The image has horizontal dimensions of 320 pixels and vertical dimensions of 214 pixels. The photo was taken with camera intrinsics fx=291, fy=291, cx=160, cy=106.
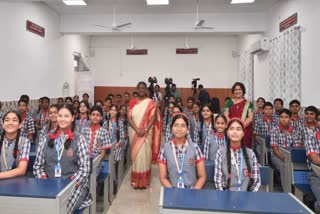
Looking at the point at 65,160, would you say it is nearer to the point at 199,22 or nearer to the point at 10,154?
the point at 10,154

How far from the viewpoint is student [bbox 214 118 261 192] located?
2135 millimetres

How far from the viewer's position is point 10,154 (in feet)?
7.21

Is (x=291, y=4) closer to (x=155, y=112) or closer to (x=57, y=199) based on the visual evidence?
(x=155, y=112)

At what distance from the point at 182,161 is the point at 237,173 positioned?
433 mm

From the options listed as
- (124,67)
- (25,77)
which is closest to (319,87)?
(25,77)

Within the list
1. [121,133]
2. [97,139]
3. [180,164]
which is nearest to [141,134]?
[121,133]

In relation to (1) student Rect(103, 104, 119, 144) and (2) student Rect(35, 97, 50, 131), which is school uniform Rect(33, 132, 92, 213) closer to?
A: (1) student Rect(103, 104, 119, 144)

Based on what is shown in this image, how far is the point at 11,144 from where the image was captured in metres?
2.21

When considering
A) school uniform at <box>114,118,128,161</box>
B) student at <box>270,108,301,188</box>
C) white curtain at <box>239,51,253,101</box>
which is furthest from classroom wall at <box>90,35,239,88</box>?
student at <box>270,108,301,188</box>

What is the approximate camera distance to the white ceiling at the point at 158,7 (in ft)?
21.4

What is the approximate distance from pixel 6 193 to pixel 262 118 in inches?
165

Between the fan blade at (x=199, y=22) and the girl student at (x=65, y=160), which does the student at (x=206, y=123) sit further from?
the fan blade at (x=199, y=22)

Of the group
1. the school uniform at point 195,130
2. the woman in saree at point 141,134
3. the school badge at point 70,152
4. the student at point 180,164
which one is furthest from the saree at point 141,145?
the school badge at point 70,152

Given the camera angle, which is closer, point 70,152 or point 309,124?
point 70,152
